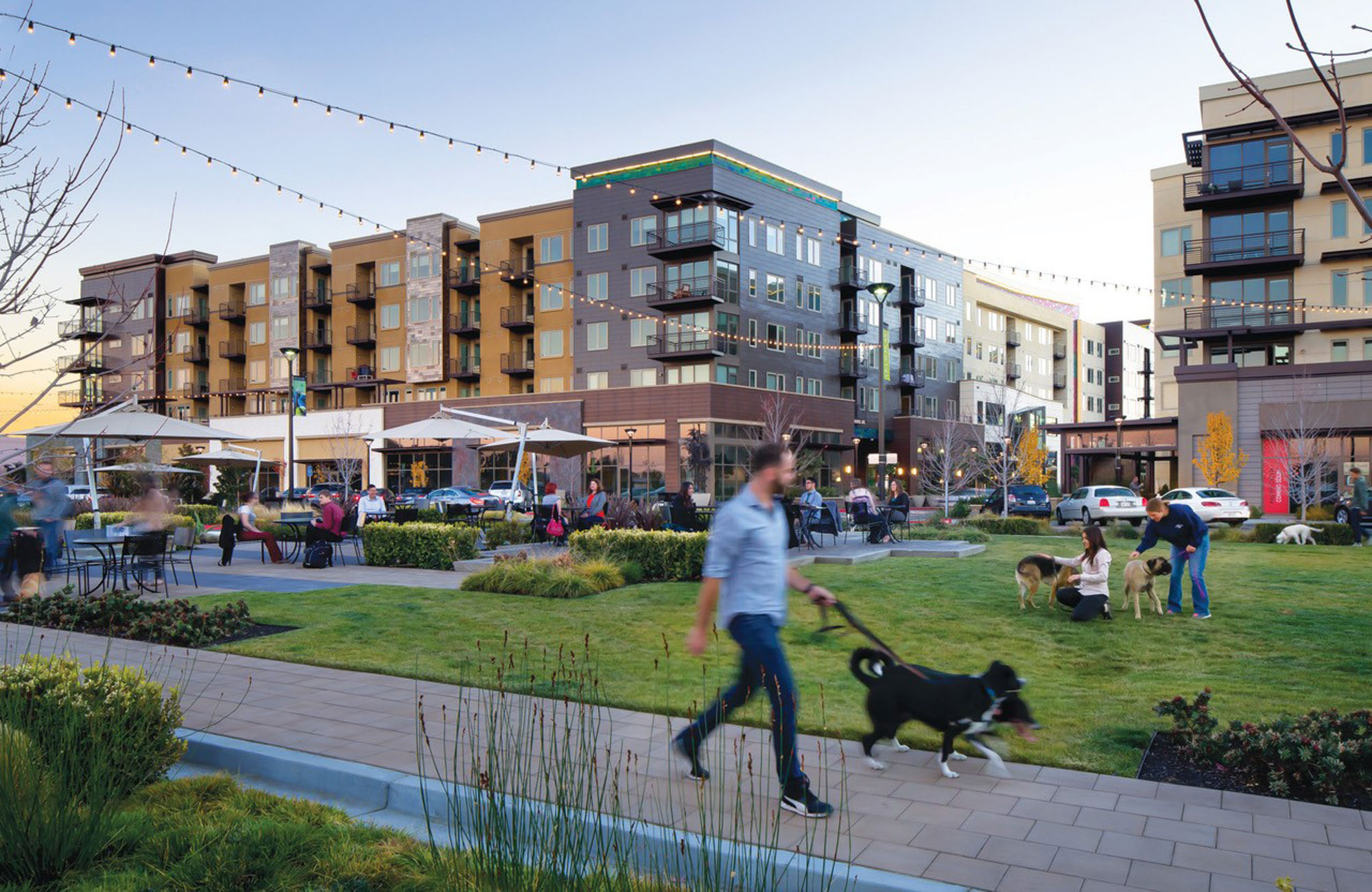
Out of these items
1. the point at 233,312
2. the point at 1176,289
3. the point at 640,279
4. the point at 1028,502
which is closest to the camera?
the point at 1028,502

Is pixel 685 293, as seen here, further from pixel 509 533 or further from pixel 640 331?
pixel 509 533

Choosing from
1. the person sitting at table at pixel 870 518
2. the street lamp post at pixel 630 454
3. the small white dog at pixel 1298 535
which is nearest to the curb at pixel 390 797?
the person sitting at table at pixel 870 518

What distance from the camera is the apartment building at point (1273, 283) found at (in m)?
37.1

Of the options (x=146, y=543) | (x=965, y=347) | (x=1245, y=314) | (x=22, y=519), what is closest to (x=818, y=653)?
(x=146, y=543)

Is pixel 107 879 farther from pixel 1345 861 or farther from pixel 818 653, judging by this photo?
pixel 818 653

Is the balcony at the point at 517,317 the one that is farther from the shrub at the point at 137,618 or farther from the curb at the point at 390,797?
the curb at the point at 390,797

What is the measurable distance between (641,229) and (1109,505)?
28303 mm

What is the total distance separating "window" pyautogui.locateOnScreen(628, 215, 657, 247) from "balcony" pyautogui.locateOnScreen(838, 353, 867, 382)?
14997mm

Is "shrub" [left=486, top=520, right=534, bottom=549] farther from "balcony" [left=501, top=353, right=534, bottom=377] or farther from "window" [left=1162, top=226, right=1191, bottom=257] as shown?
"window" [left=1162, top=226, right=1191, bottom=257]

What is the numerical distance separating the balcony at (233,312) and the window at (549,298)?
26194mm

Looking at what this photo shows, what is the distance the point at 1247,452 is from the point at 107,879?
137ft

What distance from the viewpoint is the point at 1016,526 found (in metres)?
26.0

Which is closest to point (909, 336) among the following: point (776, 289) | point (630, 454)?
point (776, 289)

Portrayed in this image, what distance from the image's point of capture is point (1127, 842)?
4.32m
